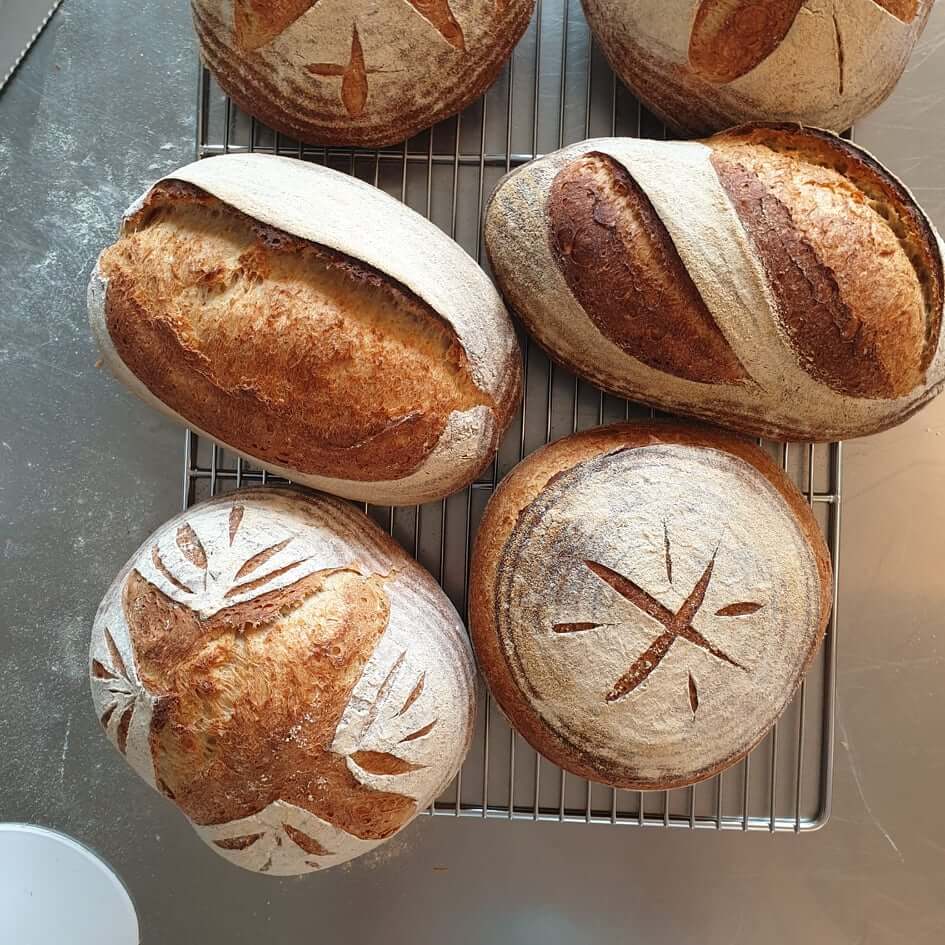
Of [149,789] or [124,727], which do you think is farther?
[149,789]

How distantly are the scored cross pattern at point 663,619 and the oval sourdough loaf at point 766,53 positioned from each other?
0.63m

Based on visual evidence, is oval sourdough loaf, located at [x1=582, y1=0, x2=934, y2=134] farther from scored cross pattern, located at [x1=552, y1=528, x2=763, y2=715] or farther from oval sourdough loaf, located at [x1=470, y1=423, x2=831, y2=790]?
scored cross pattern, located at [x1=552, y1=528, x2=763, y2=715]

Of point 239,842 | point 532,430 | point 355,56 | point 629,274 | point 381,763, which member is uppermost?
point 355,56

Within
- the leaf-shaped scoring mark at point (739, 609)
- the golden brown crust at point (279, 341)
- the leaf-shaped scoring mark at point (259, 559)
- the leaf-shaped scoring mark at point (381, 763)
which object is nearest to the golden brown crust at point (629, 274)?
the golden brown crust at point (279, 341)

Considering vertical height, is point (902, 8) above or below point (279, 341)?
above

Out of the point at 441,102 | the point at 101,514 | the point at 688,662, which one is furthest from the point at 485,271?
the point at 101,514

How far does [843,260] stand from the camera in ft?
3.20

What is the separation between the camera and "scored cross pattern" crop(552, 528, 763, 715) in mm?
1031

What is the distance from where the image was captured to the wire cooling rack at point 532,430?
1.25 meters

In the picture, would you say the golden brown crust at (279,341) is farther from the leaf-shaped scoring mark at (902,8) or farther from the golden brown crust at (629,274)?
the leaf-shaped scoring mark at (902,8)

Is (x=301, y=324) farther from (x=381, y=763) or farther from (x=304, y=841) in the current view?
(x=304, y=841)

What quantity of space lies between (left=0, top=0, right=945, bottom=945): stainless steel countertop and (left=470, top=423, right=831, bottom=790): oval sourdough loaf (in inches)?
11.7

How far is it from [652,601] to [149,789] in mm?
978

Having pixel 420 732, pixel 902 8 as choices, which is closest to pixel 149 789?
pixel 420 732
